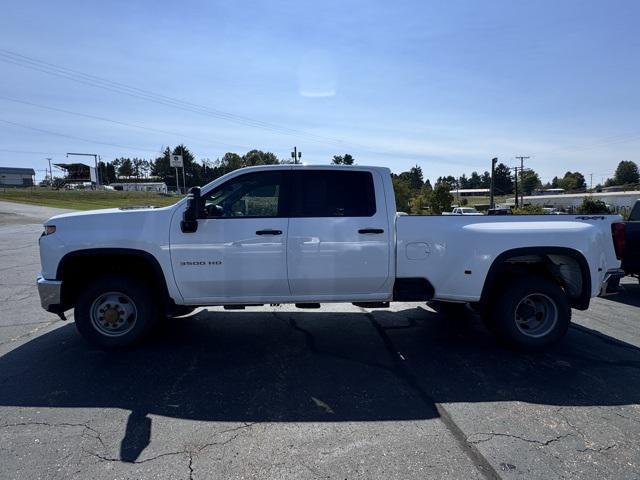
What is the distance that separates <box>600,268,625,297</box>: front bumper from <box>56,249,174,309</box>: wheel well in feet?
16.4

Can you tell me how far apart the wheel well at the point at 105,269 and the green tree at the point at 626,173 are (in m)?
172

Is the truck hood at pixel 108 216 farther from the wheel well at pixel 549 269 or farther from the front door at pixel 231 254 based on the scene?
the wheel well at pixel 549 269

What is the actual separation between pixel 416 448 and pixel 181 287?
2936 mm

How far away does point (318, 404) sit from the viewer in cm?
355

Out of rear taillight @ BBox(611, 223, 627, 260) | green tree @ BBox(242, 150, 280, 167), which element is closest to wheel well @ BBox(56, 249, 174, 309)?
rear taillight @ BBox(611, 223, 627, 260)

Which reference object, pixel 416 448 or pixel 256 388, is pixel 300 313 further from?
pixel 416 448

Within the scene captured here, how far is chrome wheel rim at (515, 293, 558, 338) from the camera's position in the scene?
4789mm

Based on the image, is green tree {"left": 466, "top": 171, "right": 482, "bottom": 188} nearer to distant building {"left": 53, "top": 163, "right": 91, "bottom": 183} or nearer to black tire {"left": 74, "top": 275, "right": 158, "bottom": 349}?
distant building {"left": 53, "top": 163, "right": 91, "bottom": 183}

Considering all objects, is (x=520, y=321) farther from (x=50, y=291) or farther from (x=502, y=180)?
(x=502, y=180)

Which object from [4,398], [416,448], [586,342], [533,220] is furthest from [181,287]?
[586,342]

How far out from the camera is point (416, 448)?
2.92 meters

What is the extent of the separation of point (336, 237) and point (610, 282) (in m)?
3.25

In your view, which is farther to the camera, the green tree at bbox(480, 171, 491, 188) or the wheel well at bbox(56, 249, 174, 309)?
the green tree at bbox(480, 171, 491, 188)

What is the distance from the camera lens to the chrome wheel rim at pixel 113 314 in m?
4.67
